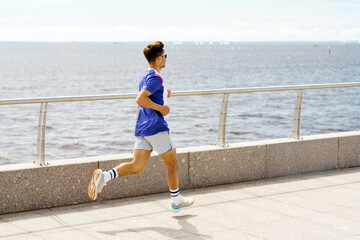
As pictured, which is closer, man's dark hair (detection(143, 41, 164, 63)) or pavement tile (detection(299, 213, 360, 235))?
pavement tile (detection(299, 213, 360, 235))

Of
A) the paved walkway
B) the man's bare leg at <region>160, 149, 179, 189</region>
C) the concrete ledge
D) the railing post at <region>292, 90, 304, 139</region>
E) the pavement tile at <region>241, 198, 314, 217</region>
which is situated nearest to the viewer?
the paved walkway

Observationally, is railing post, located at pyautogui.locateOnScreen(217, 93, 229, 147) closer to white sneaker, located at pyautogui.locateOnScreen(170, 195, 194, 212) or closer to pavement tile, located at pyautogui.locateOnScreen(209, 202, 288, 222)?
pavement tile, located at pyautogui.locateOnScreen(209, 202, 288, 222)

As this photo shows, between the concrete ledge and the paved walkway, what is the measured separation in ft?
0.50

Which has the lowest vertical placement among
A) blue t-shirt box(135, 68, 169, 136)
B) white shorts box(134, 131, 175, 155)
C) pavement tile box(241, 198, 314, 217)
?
pavement tile box(241, 198, 314, 217)

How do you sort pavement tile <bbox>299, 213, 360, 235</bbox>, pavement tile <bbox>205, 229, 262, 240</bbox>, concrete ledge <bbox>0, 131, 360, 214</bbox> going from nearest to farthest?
pavement tile <bbox>205, 229, 262, 240</bbox> < pavement tile <bbox>299, 213, 360, 235</bbox> < concrete ledge <bbox>0, 131, 360, 214</bbox>

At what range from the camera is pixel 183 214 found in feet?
20.5

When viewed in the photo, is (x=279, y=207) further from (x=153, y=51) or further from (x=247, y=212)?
(x=153, y=51)

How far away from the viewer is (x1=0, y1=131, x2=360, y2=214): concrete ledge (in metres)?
6.39

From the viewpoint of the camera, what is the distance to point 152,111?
5914 mm

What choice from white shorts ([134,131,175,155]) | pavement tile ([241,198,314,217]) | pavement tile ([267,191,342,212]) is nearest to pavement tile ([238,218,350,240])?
pavement tile ([241,198,314,217])

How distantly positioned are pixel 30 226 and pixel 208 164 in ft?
8.33

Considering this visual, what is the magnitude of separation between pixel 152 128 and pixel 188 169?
1600 mm

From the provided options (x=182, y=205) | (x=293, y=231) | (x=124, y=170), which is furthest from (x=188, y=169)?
(x=293, y=231)

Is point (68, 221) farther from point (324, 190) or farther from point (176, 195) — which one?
point (324, 190)
